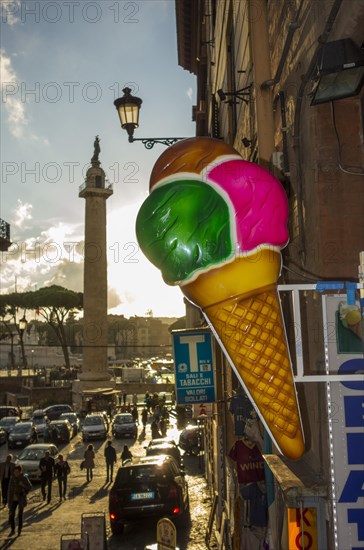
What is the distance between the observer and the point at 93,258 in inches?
2153

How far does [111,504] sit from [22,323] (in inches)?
1090

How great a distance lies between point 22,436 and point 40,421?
711cm

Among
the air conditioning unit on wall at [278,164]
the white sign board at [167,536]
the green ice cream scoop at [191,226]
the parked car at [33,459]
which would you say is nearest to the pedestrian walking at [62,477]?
the parked car at [33,459]

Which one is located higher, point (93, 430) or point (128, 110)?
point (128, 110)

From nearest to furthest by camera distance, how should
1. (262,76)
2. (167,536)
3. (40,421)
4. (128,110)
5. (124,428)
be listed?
(262,76) < (167,536) < (128,110) < (124,428) < (40,421)

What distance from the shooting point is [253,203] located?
3.58m

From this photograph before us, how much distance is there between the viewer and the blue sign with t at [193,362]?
1259 centimetres

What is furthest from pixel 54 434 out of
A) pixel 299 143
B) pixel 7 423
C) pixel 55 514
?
pixel 299 143

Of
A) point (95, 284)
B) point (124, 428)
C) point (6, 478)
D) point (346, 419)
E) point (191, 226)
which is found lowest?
point (124, 428)

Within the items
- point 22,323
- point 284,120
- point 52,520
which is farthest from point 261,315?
point 22,323

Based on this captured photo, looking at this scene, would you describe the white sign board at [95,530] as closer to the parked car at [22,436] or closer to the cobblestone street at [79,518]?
the cobblestone street at [79,518]

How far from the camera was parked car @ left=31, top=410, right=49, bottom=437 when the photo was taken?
33719 millimetres

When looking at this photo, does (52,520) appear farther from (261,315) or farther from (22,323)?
(22,323)

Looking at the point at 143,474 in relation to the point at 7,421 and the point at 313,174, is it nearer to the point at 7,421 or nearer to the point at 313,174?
the point at 313,174
